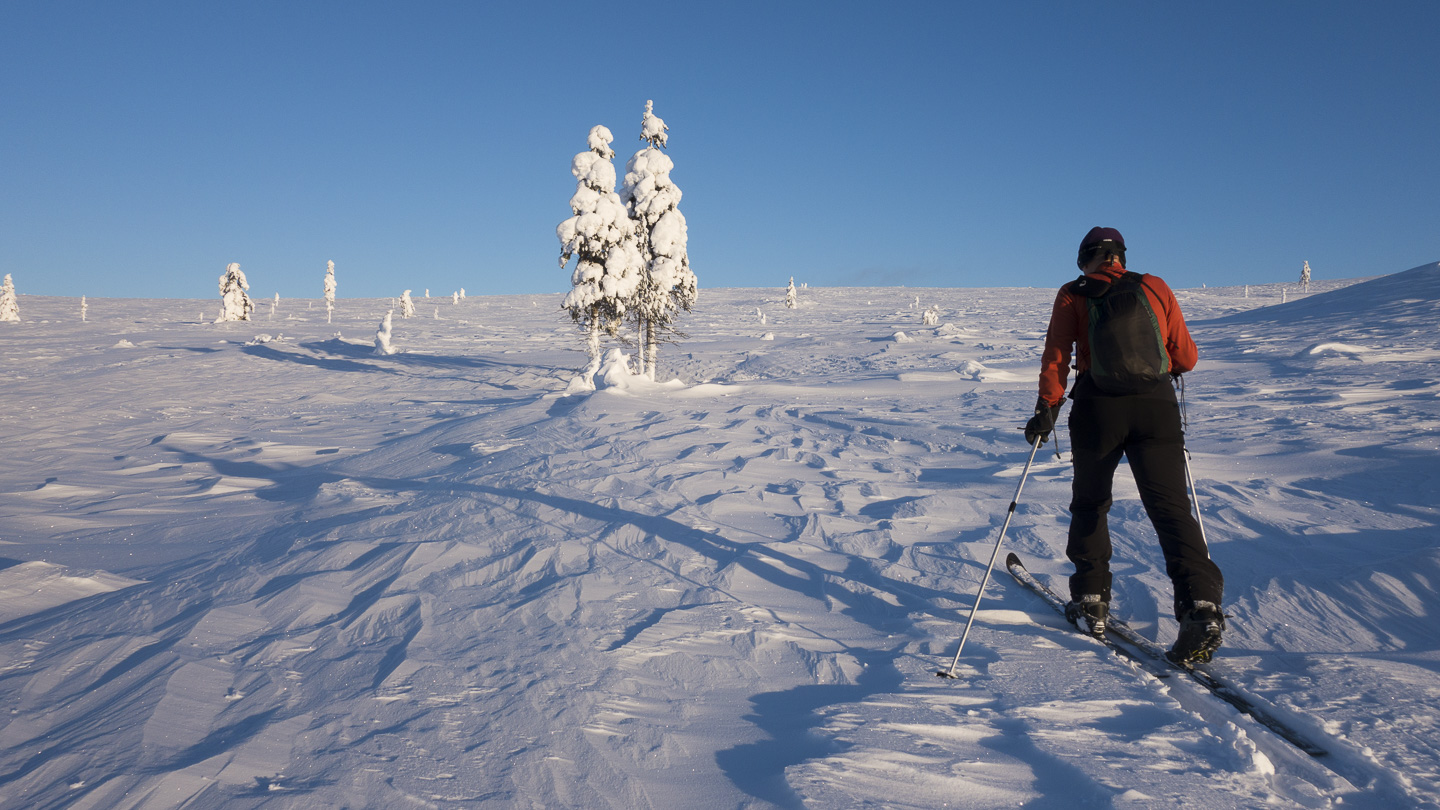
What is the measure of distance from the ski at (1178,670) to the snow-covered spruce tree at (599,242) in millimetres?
20106

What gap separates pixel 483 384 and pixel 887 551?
68.8 feet

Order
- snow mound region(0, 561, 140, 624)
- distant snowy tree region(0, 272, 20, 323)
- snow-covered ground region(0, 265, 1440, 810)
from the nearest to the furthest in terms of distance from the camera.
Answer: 1. snow-covered ground region(0, 265, 1440, 810)
2. snow mound region(0, 561, 140, 624)
3. distant snowy tree region(0, 272, 20, 323)

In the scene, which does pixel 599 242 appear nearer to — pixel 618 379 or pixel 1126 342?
pixel 618 379

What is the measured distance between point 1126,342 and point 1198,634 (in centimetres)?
142

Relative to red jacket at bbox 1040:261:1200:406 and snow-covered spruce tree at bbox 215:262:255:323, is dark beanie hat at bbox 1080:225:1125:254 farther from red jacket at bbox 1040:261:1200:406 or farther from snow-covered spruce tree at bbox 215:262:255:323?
snow-covered spruce tree at bbox 215:262:255:323

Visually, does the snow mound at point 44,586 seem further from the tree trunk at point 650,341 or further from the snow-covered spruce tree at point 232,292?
the snow-covered spruce tree at point 232,292

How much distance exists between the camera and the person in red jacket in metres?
3.36

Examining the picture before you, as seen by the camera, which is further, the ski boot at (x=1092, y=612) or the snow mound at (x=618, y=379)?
the snow mound at (x=618, y=379)

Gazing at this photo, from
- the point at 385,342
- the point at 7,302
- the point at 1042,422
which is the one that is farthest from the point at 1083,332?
the point at 7,302

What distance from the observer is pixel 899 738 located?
9.04ft

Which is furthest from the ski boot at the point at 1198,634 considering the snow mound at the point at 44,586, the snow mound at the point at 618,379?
the snow mound at the point at 618,379

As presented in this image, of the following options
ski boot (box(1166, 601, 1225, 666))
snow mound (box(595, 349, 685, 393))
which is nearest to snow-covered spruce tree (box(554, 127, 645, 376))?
snow mound (box(595, 349, 685, 393))

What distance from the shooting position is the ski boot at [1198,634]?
323 centimetres

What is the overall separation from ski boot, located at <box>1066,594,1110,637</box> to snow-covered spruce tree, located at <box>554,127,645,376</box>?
2039 cm
